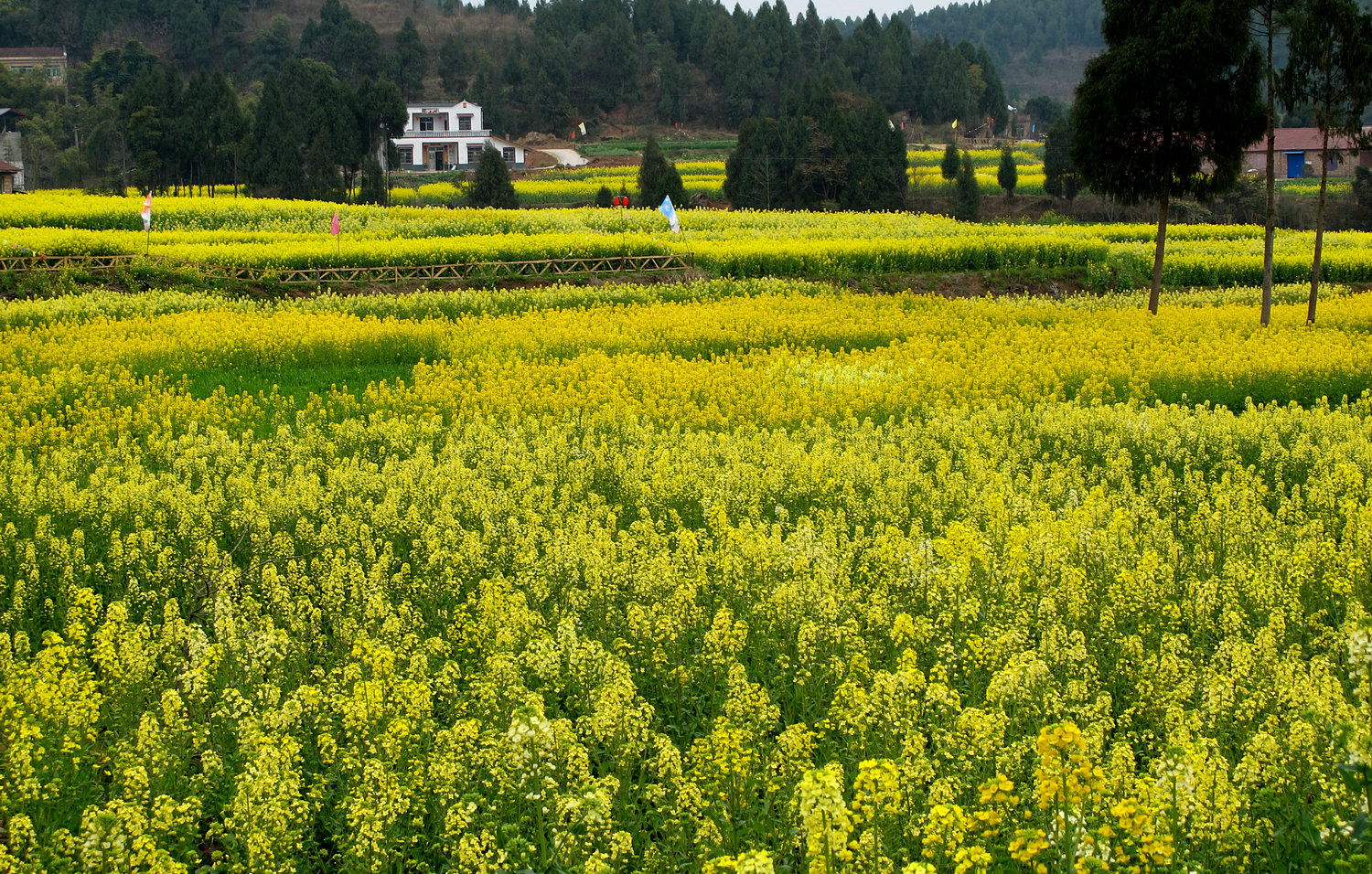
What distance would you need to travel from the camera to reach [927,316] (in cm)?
2352

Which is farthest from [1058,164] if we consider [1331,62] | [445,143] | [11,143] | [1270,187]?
[11,143]

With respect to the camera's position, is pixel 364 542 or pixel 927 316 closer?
pixel 364 542

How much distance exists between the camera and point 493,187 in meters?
55.2

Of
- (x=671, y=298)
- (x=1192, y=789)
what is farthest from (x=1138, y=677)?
(x=671, y=298)

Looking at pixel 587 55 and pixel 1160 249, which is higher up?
pixel 587 55

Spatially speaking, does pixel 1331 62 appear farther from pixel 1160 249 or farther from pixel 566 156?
pixel 566 156

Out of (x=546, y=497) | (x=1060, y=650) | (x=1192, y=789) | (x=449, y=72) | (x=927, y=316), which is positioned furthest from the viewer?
(x=449, y=72)

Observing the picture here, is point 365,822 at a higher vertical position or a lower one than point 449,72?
lower

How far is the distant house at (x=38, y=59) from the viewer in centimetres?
11094

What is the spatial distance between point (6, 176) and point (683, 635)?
257 feet

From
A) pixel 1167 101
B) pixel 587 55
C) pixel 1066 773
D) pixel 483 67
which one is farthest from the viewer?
pixel 587 55

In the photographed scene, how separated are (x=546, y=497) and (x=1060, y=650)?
5012 millimetres

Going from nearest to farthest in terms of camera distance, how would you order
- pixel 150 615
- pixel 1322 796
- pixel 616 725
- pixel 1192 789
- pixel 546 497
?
pixel 1192 789, pixel 1322 796, pixel 616 725, pixel 150 615, pixel 546 497

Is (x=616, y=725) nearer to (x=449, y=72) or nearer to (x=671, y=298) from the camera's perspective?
(x=671, y=298)
